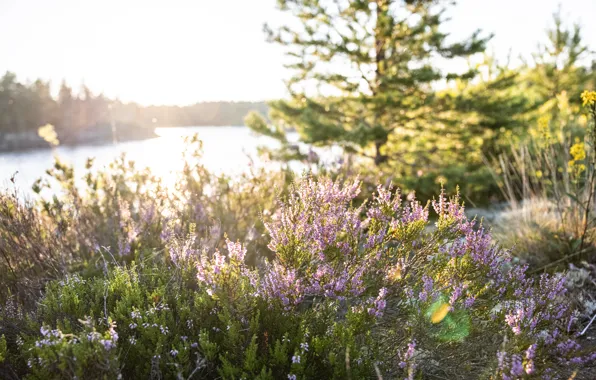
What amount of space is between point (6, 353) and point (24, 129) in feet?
158

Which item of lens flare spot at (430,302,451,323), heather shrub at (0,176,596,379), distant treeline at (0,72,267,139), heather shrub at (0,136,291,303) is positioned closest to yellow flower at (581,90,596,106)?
heather shrub at (0,176,596,379)

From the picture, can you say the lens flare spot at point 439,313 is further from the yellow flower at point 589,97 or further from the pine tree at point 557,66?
the pine tree at point 557,66

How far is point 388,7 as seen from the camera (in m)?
8.10

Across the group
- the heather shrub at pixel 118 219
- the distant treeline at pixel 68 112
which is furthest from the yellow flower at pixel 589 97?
the distant treeline at pixel 68 112

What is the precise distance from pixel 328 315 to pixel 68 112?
53.5 m

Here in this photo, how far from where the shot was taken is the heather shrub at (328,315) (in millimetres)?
1948

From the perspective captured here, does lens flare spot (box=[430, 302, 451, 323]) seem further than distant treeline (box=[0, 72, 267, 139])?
No

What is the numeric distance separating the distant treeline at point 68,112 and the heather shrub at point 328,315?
24902mm

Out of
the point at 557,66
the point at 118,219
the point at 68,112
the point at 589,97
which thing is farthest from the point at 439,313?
the point at 68,112

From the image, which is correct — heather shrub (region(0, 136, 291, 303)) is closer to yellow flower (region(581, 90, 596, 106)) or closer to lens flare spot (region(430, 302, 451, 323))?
lens flare spot (region(430, 302, 451, 323))

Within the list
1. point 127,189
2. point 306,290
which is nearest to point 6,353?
point 306,290

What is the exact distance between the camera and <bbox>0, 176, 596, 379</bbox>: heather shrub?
1.95 m

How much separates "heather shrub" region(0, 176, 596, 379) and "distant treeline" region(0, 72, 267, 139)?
24902 mm

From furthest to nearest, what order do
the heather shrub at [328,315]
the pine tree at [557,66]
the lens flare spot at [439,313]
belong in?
the pine tree at [557,66] < the lens flare spot at [439,313] < the heather shrub at [328,315]
